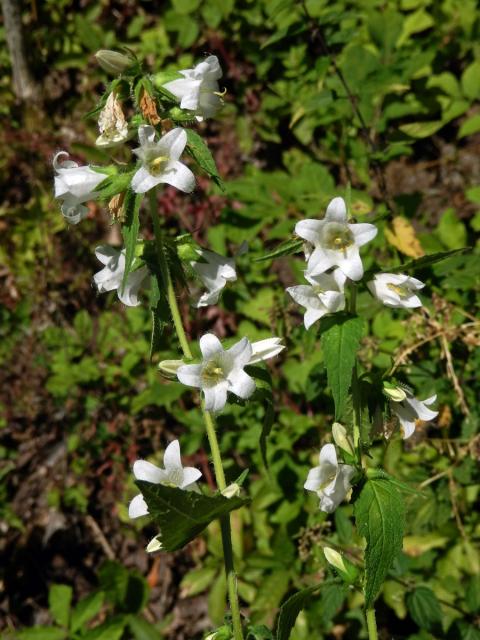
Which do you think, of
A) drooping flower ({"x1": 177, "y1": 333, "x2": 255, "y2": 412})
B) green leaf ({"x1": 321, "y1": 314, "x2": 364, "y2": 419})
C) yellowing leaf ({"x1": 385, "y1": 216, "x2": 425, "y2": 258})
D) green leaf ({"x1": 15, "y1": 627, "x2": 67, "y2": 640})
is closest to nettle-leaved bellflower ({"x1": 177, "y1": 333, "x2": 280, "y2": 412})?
drooping flower ({"x1": 177, "y1": 333, "x2": 255, "y2": 412})

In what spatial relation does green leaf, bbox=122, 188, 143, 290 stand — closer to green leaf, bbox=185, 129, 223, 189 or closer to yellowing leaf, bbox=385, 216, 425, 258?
green leaf, bbox=185, 129, 223, 189

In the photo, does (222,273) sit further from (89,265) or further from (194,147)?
(89,265)

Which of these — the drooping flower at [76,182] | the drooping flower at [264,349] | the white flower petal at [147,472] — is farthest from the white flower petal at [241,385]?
the drooping flower at [76,182]

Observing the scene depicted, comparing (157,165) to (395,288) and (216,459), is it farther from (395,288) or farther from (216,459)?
(216,459)

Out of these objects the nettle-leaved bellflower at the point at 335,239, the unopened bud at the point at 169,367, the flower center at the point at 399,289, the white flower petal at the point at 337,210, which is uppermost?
the white flower petal at the point at 337,210

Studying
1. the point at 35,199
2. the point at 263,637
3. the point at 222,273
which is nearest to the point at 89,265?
the point at 35,199

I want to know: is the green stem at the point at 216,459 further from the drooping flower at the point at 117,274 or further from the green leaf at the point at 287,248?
the green leaf at the point at 287,248
